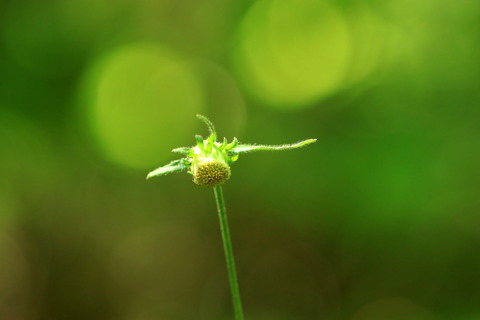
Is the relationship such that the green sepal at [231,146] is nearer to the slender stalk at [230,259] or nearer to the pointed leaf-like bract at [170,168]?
the pointed leaf-like bract at [170,168]

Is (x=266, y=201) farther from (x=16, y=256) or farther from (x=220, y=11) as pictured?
(x=16, y=256)

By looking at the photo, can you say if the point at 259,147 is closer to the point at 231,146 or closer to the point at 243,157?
the point at 231,146

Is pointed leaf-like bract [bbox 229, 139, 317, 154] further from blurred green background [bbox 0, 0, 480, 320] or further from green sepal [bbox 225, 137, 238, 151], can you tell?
blurred green background [bbox 0, 0, 480, 320]

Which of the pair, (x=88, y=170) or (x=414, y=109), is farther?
(x=88, y=170)

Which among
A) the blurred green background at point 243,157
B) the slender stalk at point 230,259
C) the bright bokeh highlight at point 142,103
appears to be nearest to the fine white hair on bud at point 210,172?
the slender stalk at point 230,259

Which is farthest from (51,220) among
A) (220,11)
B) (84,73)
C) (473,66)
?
(473,66)

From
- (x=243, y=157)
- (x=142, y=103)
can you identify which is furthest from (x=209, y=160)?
(x=142, y=103)
